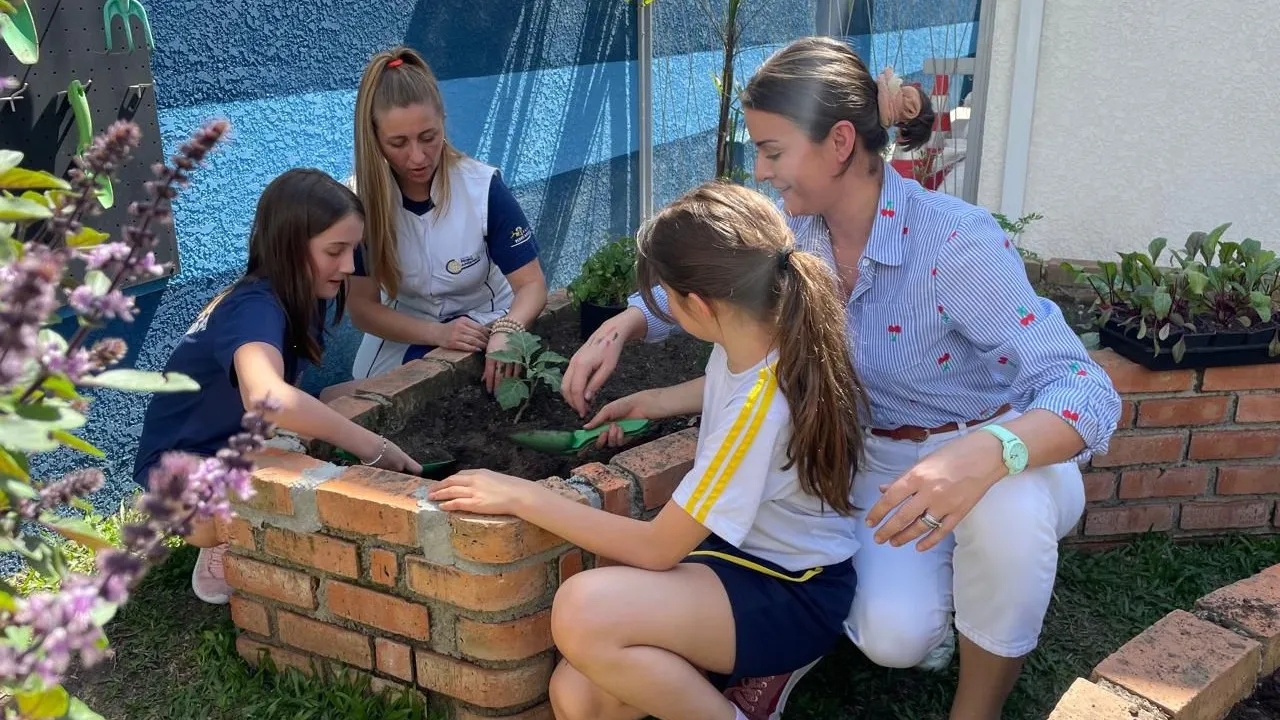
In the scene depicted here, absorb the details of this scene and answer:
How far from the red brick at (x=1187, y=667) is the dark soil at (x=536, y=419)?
1.24 m

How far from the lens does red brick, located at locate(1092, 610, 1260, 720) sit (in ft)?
5.81

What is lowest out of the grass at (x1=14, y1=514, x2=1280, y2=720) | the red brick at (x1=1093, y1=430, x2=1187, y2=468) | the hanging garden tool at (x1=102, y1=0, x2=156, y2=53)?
the grass at (x1=14, y1=514, x2=1280, y2=720)

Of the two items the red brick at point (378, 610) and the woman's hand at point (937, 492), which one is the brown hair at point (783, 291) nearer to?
the woman's hand at point (937, 492)

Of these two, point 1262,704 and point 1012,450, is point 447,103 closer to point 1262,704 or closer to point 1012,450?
point 1012,450

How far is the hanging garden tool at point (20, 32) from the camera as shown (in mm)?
1224

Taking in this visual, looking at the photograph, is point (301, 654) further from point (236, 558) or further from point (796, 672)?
point (796, 672)

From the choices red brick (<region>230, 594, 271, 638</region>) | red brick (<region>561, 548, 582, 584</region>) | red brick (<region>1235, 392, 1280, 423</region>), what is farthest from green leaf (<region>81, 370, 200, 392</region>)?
red brick (<region>1235, 392, 1280, 423</region>)

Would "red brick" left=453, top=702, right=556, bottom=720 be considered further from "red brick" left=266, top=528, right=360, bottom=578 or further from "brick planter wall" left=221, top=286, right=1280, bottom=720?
"red brick" left=266, top=528, right=360, bottom=578

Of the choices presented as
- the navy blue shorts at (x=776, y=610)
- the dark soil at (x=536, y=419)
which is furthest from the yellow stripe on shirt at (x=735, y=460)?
the dark soil at (x=536, y=419)

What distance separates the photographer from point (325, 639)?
2365mm

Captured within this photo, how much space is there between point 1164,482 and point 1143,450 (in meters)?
0.13

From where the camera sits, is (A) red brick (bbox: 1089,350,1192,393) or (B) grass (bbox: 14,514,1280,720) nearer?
(B) grass (bbox: 14,514,1280,720)

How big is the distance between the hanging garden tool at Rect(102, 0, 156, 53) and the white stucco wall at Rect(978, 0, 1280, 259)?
2845 millimetres

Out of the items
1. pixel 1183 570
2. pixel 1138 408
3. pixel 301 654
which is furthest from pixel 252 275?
pixel 1183 570
